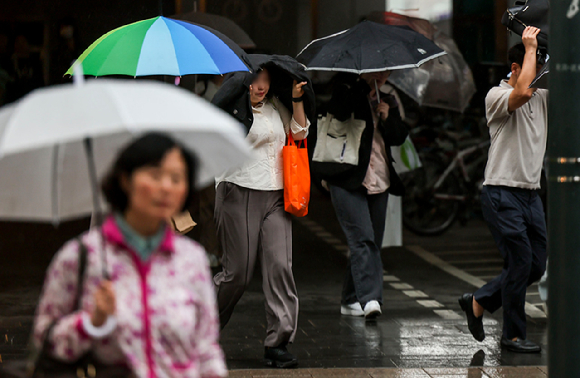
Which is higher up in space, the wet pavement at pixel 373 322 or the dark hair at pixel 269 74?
the dark hair at pixel 269 74

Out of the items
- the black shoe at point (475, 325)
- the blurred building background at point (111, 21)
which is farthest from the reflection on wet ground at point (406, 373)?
the blurred building background at point (111, 21)

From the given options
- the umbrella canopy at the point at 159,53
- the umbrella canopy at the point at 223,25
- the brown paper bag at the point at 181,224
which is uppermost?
the umbrella canopy at the point at 223,25

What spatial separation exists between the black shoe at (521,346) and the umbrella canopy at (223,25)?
4.46 metres

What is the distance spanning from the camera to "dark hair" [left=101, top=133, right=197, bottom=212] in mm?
2619

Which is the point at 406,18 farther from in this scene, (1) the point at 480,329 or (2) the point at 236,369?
(2) the point at 236,369

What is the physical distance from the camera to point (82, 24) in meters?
9.88

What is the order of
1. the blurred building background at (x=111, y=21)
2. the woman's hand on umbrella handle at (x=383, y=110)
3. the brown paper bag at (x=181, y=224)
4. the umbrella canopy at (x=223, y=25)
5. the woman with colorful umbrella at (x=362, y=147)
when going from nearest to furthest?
the brown paper bag at (x=181, y=224)
the woman with colorful umbrella at (x=362, y=147)
the woman's hand on umbrella handle at (x=383, y=110)
the umbrella canopy at (x=223, y=25)
the blurred building background at (x=111, y=21)

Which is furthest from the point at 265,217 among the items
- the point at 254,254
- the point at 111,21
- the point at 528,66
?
the point at 111,21

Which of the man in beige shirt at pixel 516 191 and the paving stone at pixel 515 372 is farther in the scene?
the man in beige shirt at pixel 516 191

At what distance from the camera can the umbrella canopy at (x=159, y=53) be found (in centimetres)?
510

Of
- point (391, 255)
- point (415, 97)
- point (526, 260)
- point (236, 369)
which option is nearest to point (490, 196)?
point (526, 260)

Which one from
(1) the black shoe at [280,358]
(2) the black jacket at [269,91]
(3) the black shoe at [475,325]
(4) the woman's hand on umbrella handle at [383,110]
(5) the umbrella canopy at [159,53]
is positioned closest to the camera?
(5) the umbrella canopy at [159,53]

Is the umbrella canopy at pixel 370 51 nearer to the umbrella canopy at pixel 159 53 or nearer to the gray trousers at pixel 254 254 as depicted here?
the gray trousers at pixel 254 254

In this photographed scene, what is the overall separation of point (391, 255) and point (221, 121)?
8.38 meters
